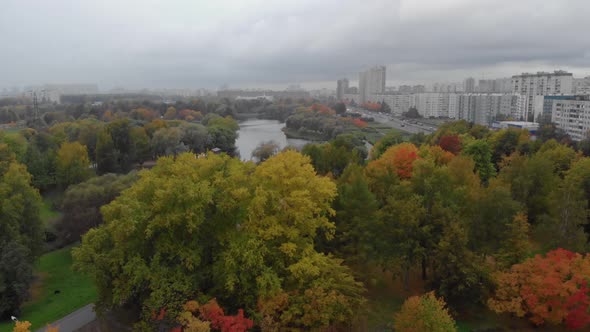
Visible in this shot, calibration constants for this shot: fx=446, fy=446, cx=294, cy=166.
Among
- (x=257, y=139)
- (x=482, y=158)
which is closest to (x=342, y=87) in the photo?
(x=257, y=139)

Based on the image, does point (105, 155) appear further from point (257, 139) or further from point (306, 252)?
point (257, 139)

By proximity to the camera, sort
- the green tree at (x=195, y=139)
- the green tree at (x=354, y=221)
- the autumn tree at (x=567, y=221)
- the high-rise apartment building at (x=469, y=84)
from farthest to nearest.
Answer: the high-rise apartment building at (x=469, y=84)
the green tree at (x=195, y=139)
the autumn tree at (x=567, y=221)
the green tree at (x=354, y=221)

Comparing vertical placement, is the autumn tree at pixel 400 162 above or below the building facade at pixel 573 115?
below

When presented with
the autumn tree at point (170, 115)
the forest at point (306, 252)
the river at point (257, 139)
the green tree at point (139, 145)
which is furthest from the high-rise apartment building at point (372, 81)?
the forest at point (306, 252)

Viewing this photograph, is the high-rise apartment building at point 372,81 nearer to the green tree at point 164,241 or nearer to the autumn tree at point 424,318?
the green tree at point 164,241

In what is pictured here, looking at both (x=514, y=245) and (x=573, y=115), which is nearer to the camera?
(x=514, y=245)

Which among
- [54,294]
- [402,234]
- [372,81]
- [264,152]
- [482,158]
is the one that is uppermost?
[372,81]

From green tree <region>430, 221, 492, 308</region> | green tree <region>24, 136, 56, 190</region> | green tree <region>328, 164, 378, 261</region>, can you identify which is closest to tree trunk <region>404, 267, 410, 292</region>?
green tree <region>430, 221, 492, 308</region>

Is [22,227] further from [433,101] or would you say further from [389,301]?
[433,101]
